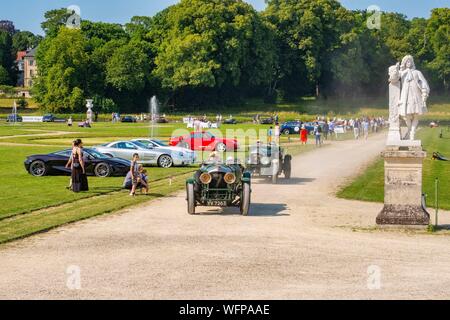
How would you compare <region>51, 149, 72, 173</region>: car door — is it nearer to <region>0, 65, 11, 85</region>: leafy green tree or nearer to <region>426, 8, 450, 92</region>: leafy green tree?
<region>426, 8, 450, 92</region>: leafy green tree

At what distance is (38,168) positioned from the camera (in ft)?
99.0

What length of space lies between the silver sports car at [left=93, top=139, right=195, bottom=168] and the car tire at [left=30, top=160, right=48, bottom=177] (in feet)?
18.3

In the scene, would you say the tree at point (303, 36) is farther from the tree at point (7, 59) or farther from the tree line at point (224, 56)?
the tree at point (7, 59)

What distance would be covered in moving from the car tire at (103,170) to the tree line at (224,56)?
81.4 metres

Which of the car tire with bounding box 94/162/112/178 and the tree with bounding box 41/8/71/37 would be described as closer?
the car tire with bounding box 94/162/112/178

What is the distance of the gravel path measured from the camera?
11406 mm

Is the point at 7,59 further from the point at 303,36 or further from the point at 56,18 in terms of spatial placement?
the point at 303,36

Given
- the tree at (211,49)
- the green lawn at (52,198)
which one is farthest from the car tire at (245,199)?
the tree at (211,49)

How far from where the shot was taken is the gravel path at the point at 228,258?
37.4 feet

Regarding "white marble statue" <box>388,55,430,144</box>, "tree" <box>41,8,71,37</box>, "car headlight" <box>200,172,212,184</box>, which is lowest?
"car headlight" <box>200,172,212,184</box>

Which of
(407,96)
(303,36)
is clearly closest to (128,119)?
(303,36)

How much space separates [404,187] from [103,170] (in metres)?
15.1

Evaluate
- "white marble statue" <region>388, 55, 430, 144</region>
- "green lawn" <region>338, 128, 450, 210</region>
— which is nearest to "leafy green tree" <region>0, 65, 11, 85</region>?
"green lawn" <region>338, 128, 450, 210</region>
